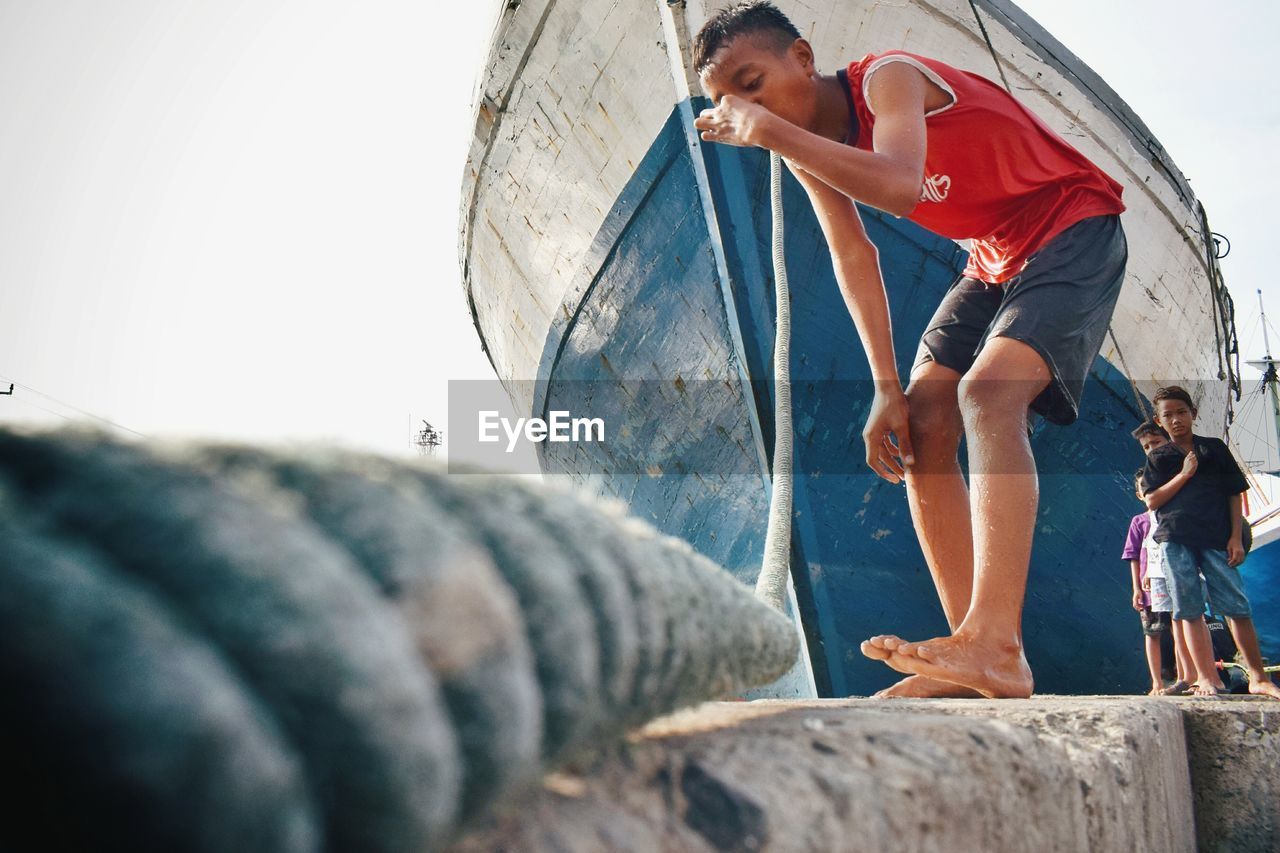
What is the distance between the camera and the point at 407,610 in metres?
0.26

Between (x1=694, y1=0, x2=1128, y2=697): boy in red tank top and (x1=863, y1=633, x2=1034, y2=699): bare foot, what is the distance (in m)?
0.02

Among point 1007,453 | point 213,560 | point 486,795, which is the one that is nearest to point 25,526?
point 213,560

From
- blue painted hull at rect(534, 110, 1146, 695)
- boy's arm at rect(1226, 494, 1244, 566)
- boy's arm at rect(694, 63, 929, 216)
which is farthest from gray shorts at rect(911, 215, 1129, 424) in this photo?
boy's arm at rect(1226, 494, 1244, 566)

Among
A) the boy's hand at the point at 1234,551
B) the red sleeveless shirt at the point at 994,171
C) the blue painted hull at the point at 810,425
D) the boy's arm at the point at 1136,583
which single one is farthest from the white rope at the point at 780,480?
the boy's arm at the point at 1136,583

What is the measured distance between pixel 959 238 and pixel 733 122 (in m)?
0.65

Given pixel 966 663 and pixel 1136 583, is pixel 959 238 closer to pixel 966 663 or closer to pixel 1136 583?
pixel 966 663

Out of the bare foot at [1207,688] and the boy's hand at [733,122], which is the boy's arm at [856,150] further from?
the bare foot at [1207,688]

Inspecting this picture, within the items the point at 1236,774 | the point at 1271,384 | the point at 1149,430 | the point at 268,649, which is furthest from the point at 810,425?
the point at 1271,384

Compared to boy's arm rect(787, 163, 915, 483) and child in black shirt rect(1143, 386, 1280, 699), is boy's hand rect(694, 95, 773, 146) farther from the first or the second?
A: child in black shirt rect(1143, 386, 1280, 699)

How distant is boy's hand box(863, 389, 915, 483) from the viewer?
172 cm

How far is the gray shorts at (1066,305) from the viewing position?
151 cm

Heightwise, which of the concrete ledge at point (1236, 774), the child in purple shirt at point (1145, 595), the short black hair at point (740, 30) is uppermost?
the short black hair at point (740, 30)

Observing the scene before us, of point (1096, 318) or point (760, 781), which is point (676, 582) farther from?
point (1096, 318)

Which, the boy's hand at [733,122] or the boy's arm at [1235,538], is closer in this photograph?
the boy's hand at [733,122]
